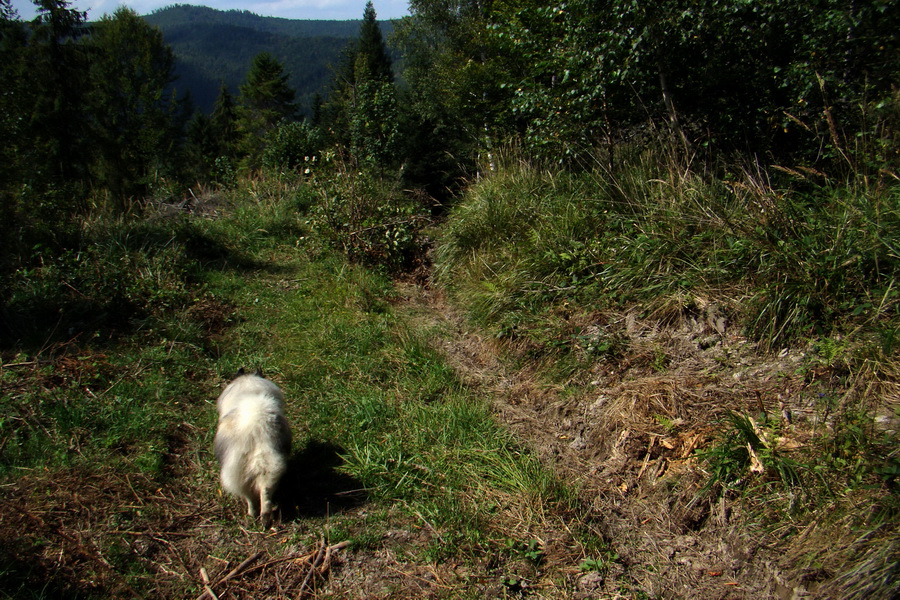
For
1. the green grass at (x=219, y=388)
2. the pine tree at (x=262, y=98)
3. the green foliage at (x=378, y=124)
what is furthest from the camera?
the pine tree at (x=262, y=98)

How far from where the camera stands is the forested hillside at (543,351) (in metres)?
2.92

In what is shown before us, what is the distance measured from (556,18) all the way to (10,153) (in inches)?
304

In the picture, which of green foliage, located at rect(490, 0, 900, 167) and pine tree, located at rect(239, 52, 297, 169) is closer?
green foliage, located at rect(490, 0, 900, 167)

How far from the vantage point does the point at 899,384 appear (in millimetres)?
2910

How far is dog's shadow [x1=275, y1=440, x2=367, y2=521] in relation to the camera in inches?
138

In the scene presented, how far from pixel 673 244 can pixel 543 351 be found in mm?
1472

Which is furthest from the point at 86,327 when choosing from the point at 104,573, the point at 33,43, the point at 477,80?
the point at 33,43

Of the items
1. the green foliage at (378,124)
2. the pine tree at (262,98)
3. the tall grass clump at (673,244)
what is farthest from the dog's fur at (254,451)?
the pine tree at (262,98)

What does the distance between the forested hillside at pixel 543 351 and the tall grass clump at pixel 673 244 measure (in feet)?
0.09

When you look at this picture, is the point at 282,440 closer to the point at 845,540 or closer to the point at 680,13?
the point at 845,540

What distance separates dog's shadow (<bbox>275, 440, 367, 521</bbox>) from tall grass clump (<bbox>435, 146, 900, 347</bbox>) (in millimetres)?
2276

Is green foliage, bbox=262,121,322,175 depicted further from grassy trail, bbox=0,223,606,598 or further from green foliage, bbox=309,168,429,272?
grassy trail, bbox=0,223,606,598

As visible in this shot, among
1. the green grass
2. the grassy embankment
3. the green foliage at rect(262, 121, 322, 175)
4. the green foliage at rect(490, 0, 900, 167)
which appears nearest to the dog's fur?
the green grass

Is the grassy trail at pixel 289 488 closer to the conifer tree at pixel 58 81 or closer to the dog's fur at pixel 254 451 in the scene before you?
the dog's fur at pixel 254 451
